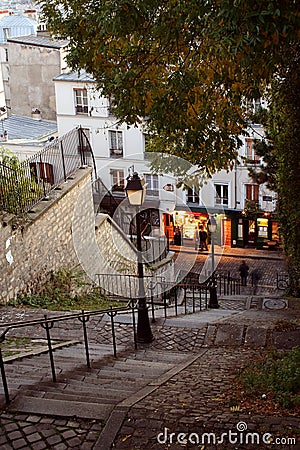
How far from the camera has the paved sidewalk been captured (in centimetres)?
460

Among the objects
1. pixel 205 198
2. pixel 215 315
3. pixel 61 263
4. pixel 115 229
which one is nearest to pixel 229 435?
pixel 215 315

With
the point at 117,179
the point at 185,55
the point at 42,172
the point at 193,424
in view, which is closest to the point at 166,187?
the point at 117,179

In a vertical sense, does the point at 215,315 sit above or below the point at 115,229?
below

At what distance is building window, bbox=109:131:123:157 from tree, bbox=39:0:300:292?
547 inches

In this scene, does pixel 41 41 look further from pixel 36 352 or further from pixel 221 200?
pixel 36 352

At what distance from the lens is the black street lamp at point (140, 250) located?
7613mm

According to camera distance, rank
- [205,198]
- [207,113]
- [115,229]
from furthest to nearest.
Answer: [205,198] → [115,229] → [207,113]

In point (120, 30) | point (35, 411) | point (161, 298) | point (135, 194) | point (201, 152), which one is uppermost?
point (120, 30)

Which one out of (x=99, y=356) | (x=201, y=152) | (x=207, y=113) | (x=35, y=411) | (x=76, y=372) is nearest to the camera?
(x=35, y=411)

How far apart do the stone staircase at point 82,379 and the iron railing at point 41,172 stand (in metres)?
4.01

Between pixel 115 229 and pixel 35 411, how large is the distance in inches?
404

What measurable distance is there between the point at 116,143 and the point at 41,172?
1196cm

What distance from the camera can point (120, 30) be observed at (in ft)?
19.2

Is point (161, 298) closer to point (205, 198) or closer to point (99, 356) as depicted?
point (99, 356)
